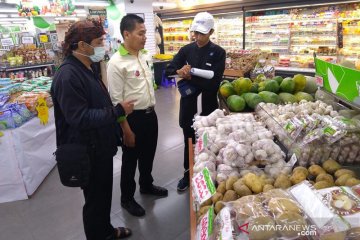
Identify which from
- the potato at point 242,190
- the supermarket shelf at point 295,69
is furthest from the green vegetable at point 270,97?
the supermarket shelf at point 295,69

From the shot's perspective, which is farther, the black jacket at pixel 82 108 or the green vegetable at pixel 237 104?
the green vegetable at pixel 237 104

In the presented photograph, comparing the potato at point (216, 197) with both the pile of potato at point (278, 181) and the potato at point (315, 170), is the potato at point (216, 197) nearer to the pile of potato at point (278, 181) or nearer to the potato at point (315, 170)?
the pile of potato at point (278, 181)

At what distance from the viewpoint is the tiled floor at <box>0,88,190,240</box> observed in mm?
2410

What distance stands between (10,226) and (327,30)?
609cm

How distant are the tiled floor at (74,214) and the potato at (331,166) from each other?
1.41 m

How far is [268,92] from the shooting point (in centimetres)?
241

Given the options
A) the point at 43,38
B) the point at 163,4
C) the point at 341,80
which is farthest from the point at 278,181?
the point at 163,4

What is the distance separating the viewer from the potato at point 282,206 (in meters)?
0.96

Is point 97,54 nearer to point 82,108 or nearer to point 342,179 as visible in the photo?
point 82,108

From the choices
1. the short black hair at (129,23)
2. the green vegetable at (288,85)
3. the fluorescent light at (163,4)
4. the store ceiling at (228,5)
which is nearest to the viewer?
the short black hair at (129,23)

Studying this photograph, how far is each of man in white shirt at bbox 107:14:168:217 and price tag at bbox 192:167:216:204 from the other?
102 cm

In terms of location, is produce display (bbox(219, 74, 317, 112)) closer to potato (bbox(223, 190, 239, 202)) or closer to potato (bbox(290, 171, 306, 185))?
potato (bbox(290, 171, 306, 185))

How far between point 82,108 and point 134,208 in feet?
4.49

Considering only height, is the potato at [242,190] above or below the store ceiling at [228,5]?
below
